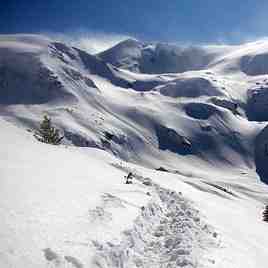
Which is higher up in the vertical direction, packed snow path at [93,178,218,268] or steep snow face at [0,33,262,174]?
Answer: packed snow path at [93,178,218,268]

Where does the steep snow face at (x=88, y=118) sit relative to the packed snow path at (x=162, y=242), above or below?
below

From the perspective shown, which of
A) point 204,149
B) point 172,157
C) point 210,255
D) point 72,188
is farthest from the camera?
point 204,149

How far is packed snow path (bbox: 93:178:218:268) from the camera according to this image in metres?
11.9

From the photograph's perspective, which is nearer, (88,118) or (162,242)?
(162,242)

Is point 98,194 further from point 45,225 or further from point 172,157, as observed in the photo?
point 172,157

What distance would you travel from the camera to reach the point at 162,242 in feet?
48.3

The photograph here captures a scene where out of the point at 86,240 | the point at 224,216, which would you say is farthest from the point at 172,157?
the point at 86,240

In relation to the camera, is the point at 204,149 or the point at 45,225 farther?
the point at 204,149

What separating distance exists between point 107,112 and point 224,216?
538 feet

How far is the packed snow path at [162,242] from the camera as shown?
11.9 m

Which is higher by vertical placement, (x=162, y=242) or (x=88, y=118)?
(x=162, y=242)

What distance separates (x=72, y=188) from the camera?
17266 mm

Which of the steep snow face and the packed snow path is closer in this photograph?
the packed snow path

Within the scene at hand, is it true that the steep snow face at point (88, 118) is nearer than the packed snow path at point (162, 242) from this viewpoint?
No
